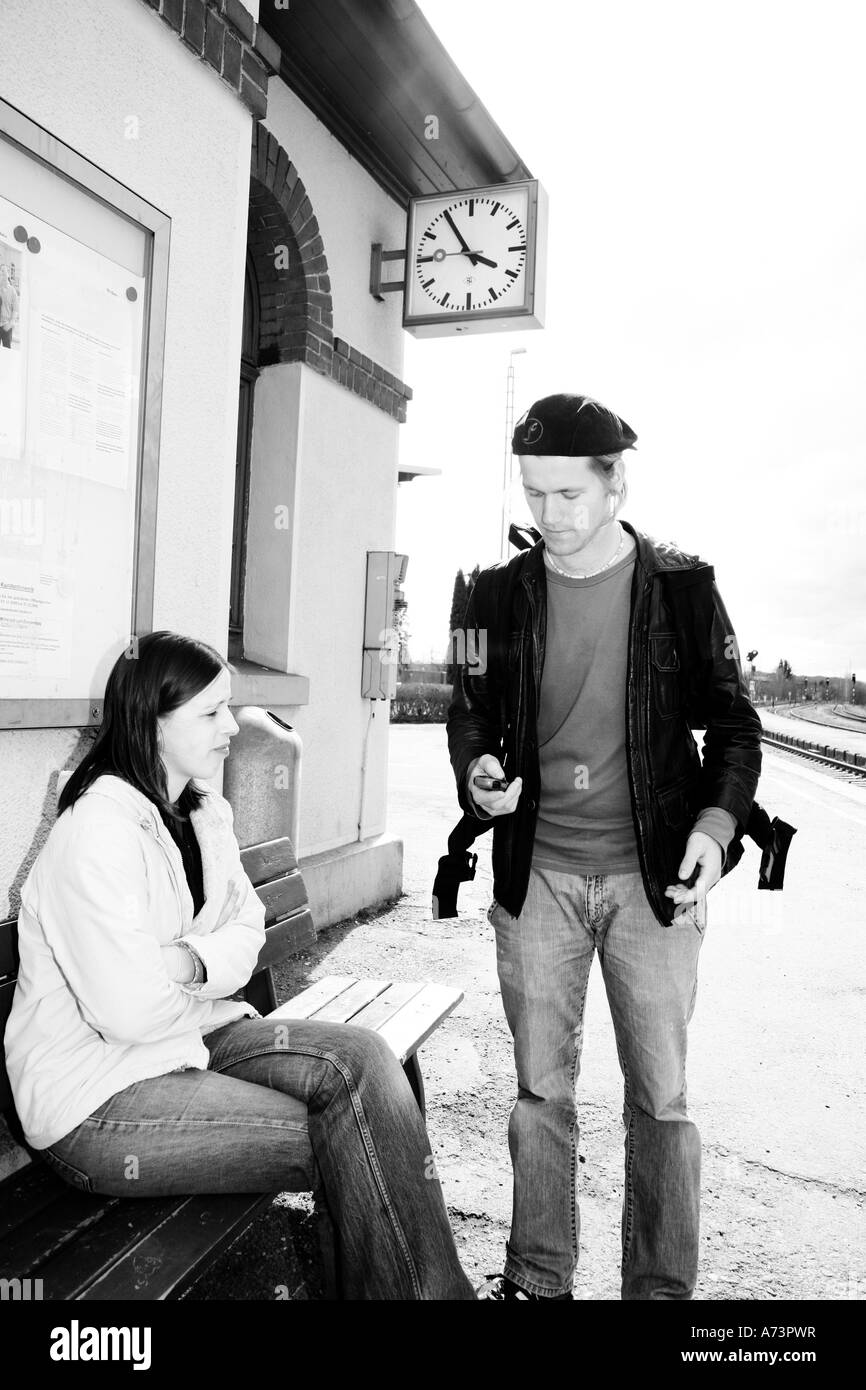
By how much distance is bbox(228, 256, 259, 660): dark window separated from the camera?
533cm

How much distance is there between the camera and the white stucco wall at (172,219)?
245 centimetres

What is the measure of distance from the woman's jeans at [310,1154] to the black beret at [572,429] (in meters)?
1.41

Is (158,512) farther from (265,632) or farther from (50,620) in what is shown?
(265,632)

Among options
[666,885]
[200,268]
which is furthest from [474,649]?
[200,268]

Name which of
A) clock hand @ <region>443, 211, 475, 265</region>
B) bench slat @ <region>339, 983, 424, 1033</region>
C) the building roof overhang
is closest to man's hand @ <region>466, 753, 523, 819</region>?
bench slat @ <region>339, 983, 424, 1033</region>

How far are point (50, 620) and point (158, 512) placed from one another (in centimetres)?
53

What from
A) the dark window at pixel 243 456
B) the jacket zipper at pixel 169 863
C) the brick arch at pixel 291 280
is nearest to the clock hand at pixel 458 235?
the brick arch at pixel 291 280

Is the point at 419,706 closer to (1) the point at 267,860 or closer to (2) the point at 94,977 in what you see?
(1) the point at 267,860

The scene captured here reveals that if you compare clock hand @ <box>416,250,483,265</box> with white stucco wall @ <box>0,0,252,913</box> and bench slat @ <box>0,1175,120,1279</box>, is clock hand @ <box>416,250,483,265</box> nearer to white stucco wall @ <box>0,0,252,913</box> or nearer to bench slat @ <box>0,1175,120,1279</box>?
white stucco wall @ <box>0,0,252,913</box>

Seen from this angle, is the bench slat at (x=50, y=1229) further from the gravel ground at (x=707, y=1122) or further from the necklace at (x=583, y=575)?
the necklace at (x=583, y=575)

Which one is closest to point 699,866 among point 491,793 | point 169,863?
point 491,793

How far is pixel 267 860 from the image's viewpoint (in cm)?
332

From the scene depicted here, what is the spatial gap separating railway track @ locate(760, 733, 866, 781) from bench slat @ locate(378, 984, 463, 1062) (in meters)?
12.0

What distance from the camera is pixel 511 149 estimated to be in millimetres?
5902
